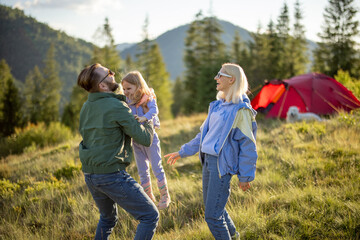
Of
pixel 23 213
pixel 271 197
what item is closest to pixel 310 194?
pixel 271 197

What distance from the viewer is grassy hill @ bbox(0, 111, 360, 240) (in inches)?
111

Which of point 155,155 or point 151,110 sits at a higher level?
point 151,110

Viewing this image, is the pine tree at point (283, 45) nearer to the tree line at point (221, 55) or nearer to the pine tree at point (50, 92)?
the tree line at point (221, 55)

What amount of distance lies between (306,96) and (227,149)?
8.76 m

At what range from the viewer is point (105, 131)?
80.8 inches

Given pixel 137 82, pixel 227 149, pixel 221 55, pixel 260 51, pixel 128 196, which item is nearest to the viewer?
pixel 128 196

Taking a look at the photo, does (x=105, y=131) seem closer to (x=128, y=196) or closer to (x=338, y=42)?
(x=128, y=196)

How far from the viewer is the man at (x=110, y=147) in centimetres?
205

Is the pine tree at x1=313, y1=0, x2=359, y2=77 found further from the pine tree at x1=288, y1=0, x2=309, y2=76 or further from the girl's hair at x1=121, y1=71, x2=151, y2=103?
the girl's hair at x1=121, y1=71, x2=151, y2=103

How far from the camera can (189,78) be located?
1273 inches

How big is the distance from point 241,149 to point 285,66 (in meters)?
32.4

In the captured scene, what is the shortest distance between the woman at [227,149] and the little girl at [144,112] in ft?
3.09

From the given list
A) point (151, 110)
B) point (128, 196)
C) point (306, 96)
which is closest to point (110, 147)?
point (128, 196)

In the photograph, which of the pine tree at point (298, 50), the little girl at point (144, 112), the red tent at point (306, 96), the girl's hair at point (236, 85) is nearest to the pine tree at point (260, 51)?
the pine tree at point (298, 50)
